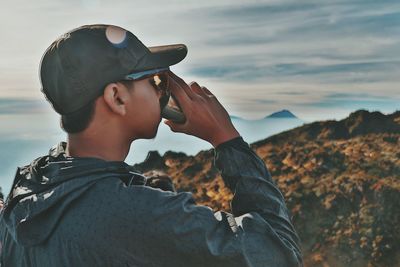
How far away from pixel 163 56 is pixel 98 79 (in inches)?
11.8

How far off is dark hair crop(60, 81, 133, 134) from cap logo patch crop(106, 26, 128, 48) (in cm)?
14

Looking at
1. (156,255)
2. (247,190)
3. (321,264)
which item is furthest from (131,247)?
(321,264)

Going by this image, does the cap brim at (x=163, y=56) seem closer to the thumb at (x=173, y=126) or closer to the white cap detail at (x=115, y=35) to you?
the white cap detail at (x=115, y=35)

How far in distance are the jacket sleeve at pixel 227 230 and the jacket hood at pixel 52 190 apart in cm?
15

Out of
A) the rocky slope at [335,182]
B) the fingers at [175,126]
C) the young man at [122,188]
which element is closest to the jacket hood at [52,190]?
the young man at [122,188]

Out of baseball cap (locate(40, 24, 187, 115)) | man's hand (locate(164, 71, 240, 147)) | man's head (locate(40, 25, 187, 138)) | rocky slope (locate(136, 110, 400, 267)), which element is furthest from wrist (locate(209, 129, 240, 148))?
rocky slope (locate(136, 110, 400, 267))

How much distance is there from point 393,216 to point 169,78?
10994 mm

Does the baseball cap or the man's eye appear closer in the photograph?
the baseball cap

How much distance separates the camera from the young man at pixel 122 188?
8.52ft

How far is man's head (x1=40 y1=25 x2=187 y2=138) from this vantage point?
270 centimetres

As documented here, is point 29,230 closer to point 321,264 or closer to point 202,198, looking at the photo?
point 321,264

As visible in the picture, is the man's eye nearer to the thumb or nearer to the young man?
the young man

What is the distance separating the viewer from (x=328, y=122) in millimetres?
18188

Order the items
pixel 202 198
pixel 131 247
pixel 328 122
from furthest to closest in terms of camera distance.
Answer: pixel 328 122, pixel 202 198, pixel 131 247
